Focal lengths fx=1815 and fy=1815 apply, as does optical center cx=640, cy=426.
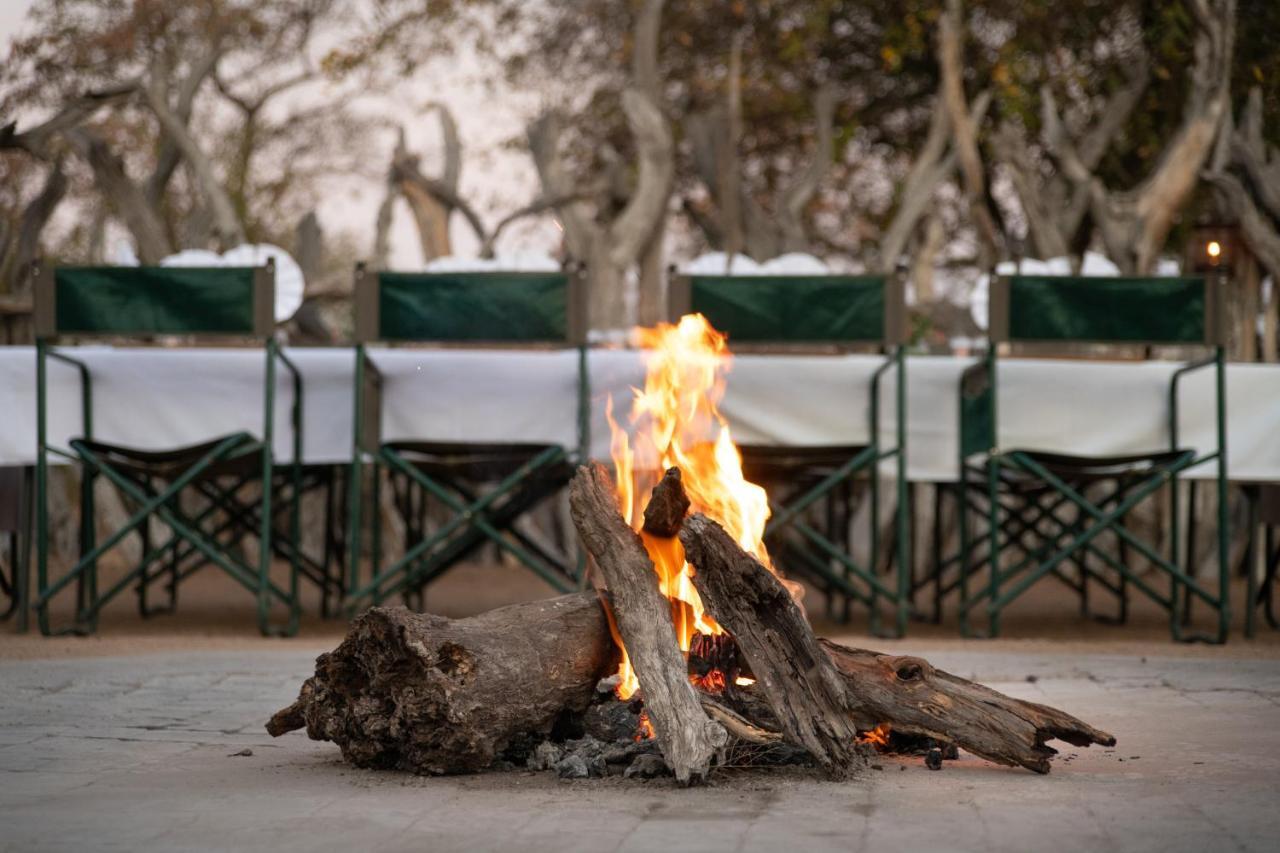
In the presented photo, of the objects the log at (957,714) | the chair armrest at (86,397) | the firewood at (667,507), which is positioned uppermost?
the chair armrest at (86,397)

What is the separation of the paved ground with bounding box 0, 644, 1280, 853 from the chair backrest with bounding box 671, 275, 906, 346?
3.27m

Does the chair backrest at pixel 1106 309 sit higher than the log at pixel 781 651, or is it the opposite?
the chair backrest at pixel 1106 309

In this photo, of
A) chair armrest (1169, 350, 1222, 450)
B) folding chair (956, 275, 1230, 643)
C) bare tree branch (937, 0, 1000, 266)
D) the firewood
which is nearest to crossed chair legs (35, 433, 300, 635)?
folding chair (956, 275, 1230, 643)

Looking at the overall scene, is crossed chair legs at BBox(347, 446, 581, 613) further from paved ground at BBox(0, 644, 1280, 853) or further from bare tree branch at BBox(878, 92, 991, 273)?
bare tree branch at BBox(878, 92, 991, 273)

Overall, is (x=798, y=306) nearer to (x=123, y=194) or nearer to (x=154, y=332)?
(x=154, y=332)

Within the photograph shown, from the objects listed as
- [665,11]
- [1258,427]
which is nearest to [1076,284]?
[1258,427]

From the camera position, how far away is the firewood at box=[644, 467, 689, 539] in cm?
582

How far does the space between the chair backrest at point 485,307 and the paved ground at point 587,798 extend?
3.10 m

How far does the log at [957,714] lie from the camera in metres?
5.55

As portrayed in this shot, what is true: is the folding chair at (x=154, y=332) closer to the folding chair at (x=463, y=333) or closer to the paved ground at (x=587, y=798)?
the folding chair at (x=463, y=333)

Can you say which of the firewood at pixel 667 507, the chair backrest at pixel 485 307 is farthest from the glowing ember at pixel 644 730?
the chair backrest at pixel 485 307

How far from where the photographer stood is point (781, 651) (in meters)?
5.50

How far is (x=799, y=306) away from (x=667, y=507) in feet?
14.0

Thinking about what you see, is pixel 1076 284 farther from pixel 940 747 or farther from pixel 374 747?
pixel 374 747
